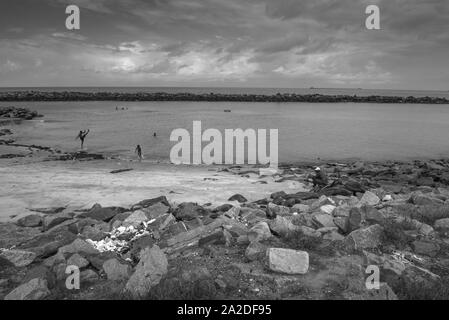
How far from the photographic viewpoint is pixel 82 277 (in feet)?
22.4

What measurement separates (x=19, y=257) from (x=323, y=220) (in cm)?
698

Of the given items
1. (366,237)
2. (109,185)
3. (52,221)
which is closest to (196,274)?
(366,237)

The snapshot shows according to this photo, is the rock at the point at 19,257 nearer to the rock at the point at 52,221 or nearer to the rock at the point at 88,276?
the rock at the point at 88,276

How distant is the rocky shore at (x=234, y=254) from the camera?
20.2 ft

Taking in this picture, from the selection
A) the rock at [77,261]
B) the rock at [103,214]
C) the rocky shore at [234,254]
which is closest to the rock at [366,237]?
the rocky shore at [234,254]

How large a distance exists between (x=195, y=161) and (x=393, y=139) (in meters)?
23.3

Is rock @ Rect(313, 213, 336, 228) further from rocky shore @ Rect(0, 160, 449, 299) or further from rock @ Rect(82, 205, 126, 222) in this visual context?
rock @ Rect(82, 205, 126, 222)

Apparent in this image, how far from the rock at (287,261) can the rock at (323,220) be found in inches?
95.4

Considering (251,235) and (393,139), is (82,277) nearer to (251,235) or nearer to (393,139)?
(251,235)

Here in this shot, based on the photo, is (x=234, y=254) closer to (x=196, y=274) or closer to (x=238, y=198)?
(x=196, y=274)

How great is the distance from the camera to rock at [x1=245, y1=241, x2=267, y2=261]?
7.19 meters

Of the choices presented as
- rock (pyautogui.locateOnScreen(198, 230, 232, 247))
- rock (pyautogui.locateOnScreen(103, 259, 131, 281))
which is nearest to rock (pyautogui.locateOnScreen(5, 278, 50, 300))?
rock (pyautogui.locateOnScreen(103, 259, 131, 281))

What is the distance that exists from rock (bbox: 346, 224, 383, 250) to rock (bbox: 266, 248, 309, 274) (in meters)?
1.56
